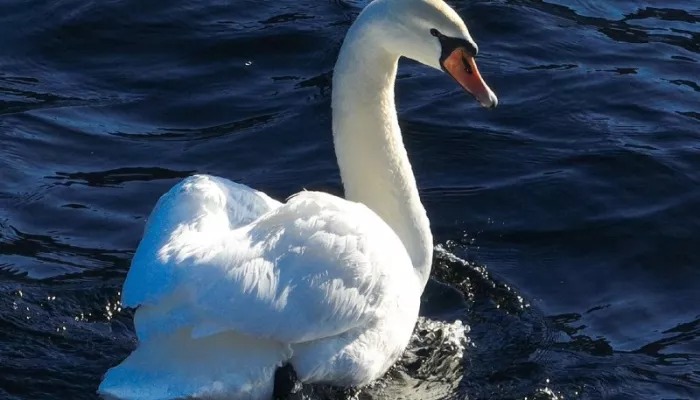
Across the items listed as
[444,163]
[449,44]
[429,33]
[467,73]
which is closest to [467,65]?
[467,73]

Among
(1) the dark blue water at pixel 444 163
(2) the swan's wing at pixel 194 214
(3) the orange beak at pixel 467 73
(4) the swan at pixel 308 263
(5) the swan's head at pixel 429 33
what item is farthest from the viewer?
(1) the dark blue water at pixel 444 163

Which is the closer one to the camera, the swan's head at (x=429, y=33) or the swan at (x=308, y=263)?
the swan at (x=308, y=263)

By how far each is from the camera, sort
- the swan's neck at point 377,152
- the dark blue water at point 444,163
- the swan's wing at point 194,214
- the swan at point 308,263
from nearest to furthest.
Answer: the swan at point 308,263, the swan's wing at point 194,214, the swan's neck at point 377,152, the dark blue water at point 444,163

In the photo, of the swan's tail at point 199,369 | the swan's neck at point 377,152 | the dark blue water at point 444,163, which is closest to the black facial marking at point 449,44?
the swan's neck at point 377,152

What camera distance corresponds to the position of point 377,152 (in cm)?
816

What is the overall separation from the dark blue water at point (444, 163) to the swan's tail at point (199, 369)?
3.33 feet

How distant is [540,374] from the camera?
7969 mm

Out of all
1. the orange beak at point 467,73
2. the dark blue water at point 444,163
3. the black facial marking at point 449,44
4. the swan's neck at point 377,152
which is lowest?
the dark blue water at point 444,163

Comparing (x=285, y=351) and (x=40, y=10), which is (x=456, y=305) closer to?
(x=285, y=351)

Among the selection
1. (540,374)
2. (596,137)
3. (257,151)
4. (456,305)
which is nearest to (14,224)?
(257,151)

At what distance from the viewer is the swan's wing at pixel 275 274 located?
6395 millimetres

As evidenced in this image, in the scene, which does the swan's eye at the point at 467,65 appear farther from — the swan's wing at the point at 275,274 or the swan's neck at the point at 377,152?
the swan's wing at the point at 275,274

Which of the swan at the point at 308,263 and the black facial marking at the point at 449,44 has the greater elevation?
the black facial marking at the point at 449,44

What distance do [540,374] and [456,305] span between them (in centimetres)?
100
